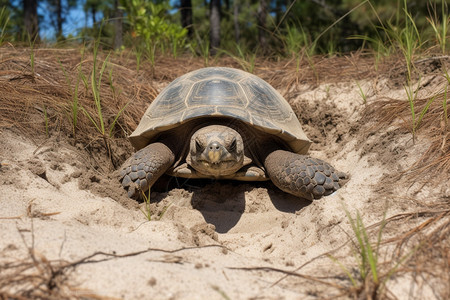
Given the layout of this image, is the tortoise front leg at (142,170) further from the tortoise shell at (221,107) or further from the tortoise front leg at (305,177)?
the tortoise front leg at (305,177)

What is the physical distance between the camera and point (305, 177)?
2477mm

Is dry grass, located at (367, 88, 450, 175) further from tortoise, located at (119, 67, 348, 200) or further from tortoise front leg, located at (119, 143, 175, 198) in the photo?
tortoise front leg, located at (119, 143, 175, 198)

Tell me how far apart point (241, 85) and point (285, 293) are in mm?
2013

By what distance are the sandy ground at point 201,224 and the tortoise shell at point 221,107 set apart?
48 cm

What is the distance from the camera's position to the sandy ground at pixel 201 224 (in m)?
1.39

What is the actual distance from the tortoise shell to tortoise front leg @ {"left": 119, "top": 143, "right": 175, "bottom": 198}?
0.24 meters

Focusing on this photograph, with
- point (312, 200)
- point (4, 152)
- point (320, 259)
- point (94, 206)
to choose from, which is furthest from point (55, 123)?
point (320, 259)

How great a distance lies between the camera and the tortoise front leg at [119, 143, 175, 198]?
2.61m

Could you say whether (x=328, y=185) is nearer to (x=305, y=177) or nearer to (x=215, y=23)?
(x=305, y=177)

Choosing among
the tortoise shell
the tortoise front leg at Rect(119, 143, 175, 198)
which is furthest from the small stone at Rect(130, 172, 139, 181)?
the tortoise shell

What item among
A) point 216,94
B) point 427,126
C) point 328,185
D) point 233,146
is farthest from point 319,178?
point 216,94

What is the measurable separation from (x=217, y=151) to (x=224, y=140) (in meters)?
0.17

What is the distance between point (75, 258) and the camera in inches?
56.4

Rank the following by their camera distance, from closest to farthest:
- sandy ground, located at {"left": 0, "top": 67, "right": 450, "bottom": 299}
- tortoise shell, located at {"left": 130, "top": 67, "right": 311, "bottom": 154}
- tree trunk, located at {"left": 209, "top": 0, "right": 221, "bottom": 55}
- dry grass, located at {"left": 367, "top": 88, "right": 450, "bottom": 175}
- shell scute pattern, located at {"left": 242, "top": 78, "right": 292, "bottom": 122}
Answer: sandy ground, located at {"left": 0, "top": 67, "right": 450, "bottom": 299}
dry grass, located at {"left": 367, "top": 88, "right": 450, "bottom": 175}
tortoise shell, located at {"left": 130, "top": 67, "right": 311, "bottom": 154}
shell scute pattern, located at {"left": 242, "top": 78, "right": 292, "bottom": 122}
tree trunk, located at {"left": 209, "top": 0, "right": 221, "bottom": 55}
